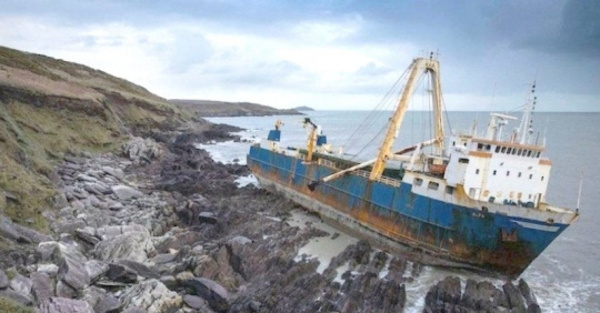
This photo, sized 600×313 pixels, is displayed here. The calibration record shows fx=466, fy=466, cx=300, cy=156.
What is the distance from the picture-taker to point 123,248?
17.3m

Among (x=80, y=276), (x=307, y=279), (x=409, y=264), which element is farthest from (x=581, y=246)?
(x=80, y=276)

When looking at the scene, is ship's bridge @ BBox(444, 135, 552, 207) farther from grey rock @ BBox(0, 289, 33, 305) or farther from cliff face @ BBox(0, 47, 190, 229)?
cliff face @ BBox(0, 47, 190, 229)

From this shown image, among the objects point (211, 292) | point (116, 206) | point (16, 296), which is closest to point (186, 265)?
point (211, 292)

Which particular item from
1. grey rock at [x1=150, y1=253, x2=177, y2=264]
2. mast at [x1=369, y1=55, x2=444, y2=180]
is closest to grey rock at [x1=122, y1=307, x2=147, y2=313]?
grey rock at [x1=150, y1=253, x2=177, y2=264]

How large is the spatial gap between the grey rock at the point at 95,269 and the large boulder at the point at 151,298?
115cm

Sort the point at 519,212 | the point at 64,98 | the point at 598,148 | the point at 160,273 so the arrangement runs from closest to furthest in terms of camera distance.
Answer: the point at 160,273, the point at 519,212, the point at 64,98, the point at 598,148

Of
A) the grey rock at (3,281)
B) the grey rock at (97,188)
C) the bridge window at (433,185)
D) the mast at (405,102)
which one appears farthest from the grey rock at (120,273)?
the mast at (405,102)

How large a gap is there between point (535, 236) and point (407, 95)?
9495 millimetres

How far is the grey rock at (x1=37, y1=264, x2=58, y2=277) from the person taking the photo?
12.9 meters

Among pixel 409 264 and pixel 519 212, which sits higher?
pixel 519 212

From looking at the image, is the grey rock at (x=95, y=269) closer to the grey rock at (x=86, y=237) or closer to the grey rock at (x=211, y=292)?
the grey rock at (x=211, y=292)

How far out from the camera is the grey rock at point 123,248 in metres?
16.9

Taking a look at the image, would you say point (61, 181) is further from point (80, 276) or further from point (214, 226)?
point (80, 276)

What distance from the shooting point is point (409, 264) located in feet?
69.7
